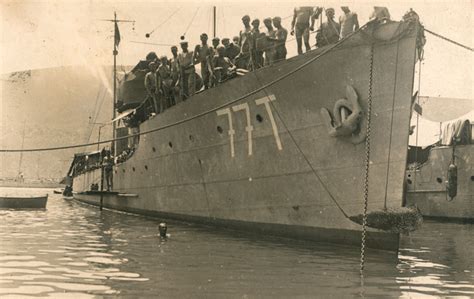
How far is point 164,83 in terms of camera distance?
14656 mm

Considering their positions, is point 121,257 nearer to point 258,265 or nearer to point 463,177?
point 258,265

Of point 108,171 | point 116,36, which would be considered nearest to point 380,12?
point 108,171

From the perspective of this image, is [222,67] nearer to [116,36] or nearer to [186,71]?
[186,71]

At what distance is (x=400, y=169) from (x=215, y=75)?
192 inches

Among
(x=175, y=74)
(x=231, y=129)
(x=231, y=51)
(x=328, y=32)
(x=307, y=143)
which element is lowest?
(x=307, y=143)

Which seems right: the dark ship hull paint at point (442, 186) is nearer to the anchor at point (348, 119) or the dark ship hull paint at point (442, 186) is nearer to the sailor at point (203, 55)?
the sailor at point (203, 55)

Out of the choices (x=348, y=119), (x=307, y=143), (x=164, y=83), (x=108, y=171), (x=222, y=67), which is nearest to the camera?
(x=348, y=119)

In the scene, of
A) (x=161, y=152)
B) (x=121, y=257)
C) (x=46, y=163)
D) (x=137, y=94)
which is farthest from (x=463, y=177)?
(x=46, y=163)

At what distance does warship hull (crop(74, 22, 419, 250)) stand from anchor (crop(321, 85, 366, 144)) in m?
0.04

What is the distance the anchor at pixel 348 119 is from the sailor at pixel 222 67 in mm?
2955

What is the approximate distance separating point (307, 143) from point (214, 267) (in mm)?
3239

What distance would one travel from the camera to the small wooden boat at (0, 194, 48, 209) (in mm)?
20875

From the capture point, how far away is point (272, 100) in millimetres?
10227

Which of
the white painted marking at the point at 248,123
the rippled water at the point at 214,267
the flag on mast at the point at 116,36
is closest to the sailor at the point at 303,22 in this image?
the white painted marking at the point at 248,123
